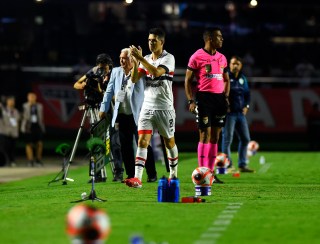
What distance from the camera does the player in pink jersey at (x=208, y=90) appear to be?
55.5 feet

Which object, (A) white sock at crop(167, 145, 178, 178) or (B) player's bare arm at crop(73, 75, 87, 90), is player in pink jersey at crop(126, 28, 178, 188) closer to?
(A) white sock at crop(167, 145, 178, 178)

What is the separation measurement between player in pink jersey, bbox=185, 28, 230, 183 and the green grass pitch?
0.73m

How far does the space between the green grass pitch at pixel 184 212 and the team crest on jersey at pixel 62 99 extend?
19636 millimetres

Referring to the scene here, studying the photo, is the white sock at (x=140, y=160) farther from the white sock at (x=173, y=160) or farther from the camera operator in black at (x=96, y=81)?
the camera operator in black at (x=96, y=81)

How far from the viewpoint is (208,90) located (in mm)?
17078

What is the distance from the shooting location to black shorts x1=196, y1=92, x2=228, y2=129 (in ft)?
55.5

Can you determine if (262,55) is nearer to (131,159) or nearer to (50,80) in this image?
(50,80)

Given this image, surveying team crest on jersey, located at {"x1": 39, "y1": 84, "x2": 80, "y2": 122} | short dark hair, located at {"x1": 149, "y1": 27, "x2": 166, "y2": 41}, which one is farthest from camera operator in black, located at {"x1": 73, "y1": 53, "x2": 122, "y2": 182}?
team crest on jersey, located at {"x1": 39, "y1": 84, "x2": 80, "y2": 122}

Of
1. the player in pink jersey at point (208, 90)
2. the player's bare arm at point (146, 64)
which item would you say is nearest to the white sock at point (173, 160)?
the player in pink jersey at point (208, 90)

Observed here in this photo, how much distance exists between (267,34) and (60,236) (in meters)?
37.3

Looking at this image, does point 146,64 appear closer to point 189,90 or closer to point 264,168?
point 189,90

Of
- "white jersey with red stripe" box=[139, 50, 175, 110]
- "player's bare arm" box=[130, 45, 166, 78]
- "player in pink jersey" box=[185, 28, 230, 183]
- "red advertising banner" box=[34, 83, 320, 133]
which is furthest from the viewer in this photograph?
"red advertising banner" box=[34, 83, 320, 133]

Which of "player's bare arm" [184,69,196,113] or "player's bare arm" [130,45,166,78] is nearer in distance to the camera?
"player's bare arm" [130,45,166,78]

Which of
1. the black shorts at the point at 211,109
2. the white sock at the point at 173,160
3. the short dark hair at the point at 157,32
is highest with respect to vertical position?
the short dark hair at the point at 157,32
